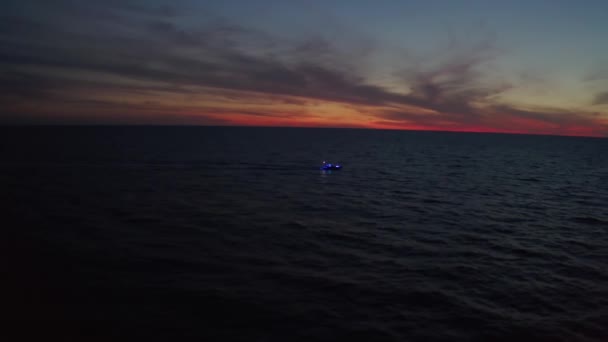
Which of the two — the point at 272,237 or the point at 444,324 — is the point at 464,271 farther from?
the point at 272,237

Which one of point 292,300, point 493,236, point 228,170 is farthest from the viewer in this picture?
point 228,170

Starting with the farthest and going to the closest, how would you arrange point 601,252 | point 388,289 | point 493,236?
point 493,236 → point 601,252 → point 388,289

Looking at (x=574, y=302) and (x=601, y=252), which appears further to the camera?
(x=601, y=252)

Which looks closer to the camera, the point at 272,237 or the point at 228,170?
the point at 272,237

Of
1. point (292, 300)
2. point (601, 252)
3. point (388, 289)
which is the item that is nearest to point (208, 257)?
point (292, 300)

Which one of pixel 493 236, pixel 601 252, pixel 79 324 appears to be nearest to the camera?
pixel 79 324

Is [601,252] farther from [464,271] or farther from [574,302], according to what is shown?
[464,271]

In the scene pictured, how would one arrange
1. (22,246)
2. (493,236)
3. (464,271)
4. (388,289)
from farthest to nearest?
(493,236), (22,246), (464,271), (388,289)

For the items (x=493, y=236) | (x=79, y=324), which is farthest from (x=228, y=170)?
(x=79, y=324)

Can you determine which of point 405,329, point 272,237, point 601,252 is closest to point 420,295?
point 405,329
